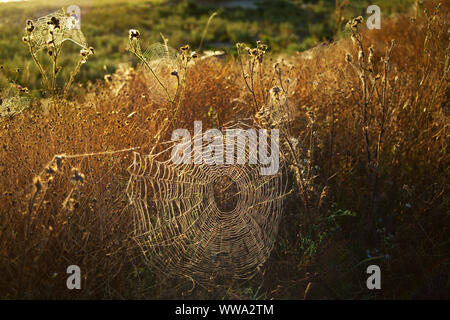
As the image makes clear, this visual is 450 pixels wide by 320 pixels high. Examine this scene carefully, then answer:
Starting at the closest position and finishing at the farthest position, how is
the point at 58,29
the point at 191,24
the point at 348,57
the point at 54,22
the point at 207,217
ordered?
the point at 348,57
the point at 54,22
the point at 58,29
the point at 207,217
the point at 191,24

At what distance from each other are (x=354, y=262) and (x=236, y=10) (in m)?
15.3

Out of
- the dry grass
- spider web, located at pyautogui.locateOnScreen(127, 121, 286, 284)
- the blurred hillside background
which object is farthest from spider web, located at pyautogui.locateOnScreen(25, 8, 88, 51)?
the blurred hillside background

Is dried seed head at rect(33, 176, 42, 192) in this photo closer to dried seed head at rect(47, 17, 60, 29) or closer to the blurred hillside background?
dried seed head at rect(47, 17, 60, 29)

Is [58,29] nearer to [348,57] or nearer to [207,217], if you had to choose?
[207,217]

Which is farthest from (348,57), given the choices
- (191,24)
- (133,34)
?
(191,24)

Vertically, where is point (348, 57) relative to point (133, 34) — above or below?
below

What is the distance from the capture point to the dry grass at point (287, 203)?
87.2 inches

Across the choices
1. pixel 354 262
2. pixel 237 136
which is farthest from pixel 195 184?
pixel 354 262

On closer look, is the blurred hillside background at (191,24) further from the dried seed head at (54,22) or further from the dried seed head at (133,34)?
the dried seed head at (133,34)

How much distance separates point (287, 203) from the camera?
313cm

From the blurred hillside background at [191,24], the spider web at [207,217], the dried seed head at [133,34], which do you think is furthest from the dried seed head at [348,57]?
the blurred hillside background at [191,24]

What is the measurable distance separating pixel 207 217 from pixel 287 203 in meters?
0.62

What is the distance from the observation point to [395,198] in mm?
3201

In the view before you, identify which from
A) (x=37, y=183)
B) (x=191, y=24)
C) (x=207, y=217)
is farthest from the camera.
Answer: (x=191, y=24)
